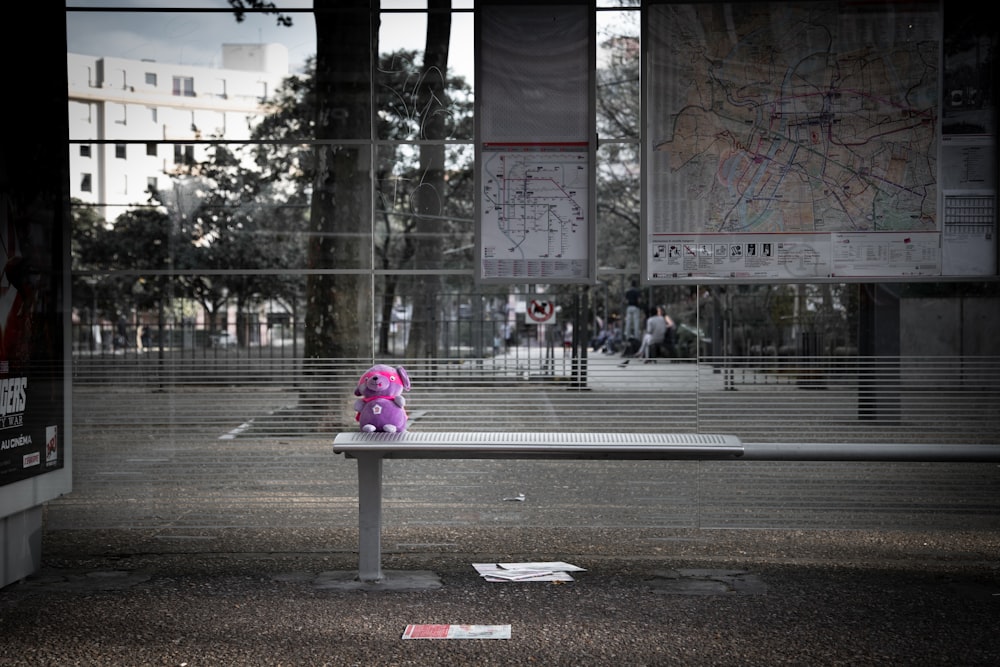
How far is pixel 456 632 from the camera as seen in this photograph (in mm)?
5125

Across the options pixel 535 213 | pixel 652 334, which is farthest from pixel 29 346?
pixel 652 334

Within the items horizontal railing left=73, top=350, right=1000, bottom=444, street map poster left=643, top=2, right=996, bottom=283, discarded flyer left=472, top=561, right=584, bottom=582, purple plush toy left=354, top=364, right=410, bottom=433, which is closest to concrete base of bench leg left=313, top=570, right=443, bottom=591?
discarded flyer left=472, top=561, right=584, bottom=582

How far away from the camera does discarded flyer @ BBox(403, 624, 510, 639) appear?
16.6 ft

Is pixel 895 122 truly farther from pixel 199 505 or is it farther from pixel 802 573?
pixel 199 505

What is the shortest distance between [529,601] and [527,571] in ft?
1.95

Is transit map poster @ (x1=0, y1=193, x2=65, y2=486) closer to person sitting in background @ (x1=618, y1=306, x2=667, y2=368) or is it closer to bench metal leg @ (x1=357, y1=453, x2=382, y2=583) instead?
bench metal leg @ (x1=357, y1=453, x2=382, y2=583)

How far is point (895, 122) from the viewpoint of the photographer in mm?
6781

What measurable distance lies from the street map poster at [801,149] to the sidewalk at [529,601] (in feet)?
5.56

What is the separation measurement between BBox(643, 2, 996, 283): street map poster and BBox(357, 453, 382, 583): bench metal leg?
2101mm

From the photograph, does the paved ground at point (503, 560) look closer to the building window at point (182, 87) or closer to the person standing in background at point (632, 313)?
the person standing in background at point (632, 313)

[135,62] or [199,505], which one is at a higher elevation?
[135,62]

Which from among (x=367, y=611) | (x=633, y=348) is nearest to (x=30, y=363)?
(x=367, y=611)

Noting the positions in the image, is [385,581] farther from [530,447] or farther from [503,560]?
[530,447]

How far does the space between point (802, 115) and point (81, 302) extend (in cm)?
479
